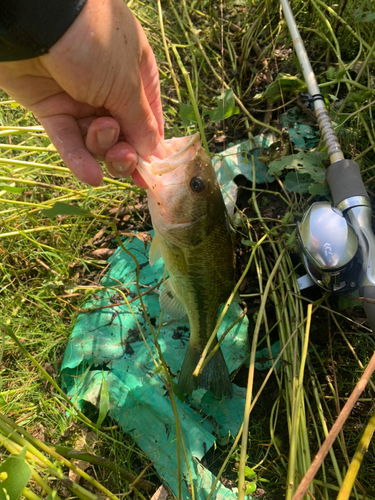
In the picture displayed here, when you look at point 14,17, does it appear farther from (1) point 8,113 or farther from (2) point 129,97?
(1) point 8,113

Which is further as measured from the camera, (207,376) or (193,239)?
(207,376)

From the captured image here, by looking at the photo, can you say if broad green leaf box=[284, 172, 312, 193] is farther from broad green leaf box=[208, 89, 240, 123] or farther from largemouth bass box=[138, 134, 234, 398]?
largemouth bass box=[138, 134, 234, 398]

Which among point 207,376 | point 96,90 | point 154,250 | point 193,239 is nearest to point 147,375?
point 207,376

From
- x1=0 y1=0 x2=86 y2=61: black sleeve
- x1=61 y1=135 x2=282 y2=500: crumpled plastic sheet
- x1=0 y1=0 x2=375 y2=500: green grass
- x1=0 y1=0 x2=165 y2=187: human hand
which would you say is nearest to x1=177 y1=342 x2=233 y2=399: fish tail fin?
x1=61 y1=135 x2=282 y2=500: crumpled plastic sheet

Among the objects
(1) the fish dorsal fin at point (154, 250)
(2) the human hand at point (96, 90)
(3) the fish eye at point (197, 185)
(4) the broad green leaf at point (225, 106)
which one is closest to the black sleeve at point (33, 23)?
(2) the human hand at point (96, 90)

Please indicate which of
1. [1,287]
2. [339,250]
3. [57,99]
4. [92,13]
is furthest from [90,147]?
Result: [1,287]

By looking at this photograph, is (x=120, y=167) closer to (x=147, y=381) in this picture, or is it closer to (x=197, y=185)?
(x=197, y=185)

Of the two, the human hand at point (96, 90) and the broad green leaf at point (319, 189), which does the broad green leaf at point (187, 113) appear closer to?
the human hand at point (96, 90)
